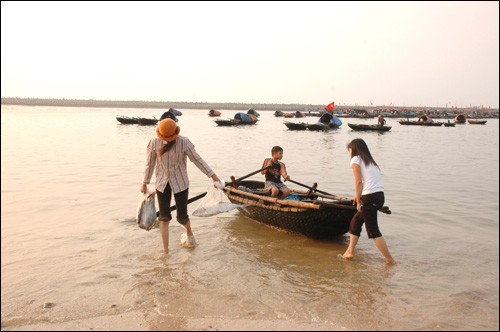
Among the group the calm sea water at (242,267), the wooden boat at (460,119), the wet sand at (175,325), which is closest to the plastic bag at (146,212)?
the calm sea water at (242,267)

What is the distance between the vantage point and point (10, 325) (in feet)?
11.7

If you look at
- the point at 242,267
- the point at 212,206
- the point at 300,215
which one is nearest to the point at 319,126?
the point at 300,215

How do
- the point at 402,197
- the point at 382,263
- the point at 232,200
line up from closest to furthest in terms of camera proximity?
the point at 382,263 < the point at 232,200 < the point at 402,197

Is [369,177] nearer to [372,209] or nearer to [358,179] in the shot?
[358,179]

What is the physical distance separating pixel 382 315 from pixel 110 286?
2.80m

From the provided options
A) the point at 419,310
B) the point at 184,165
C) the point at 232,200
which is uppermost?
the point at 184,165

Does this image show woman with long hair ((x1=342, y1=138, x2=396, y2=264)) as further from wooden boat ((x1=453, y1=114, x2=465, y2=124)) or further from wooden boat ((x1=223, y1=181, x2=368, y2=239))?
wooden boat ((x1=453, y1=114, x2=465, y2=124))

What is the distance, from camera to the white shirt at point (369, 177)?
4871 millimetres

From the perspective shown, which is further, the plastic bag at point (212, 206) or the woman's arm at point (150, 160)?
the plastic bag at point (212, 206)

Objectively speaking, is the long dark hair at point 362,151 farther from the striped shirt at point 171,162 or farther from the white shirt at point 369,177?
the striped shirt at point 171,162

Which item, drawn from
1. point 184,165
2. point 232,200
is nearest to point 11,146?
point 232,200

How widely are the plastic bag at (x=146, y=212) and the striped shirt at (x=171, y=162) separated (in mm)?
440

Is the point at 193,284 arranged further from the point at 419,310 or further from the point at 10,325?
the point at 419,310

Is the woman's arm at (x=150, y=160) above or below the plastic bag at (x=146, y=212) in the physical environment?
above
